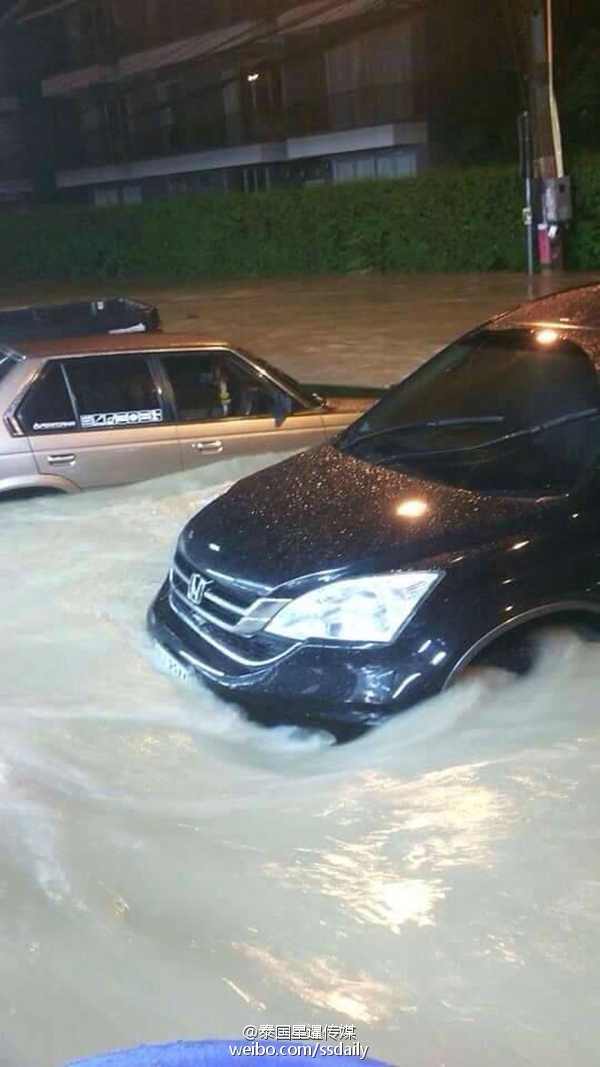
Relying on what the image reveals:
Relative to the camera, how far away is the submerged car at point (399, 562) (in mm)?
3887

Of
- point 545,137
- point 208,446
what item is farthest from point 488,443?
point 545,137

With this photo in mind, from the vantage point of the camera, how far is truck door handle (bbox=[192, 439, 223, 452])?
729 cm

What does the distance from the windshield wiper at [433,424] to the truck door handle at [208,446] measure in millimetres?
2218

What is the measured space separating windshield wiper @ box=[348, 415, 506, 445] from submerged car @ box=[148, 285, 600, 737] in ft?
0.07

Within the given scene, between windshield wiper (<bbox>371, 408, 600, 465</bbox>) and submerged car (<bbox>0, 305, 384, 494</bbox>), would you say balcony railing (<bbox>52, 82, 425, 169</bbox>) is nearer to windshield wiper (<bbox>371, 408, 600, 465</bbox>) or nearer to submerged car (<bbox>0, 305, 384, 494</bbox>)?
submerged car (<bbox>0, 305, 384, 494</bbox>)

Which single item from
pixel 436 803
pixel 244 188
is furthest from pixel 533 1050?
Answer: pixel 244 188

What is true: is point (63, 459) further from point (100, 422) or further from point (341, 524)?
point (341, 524)

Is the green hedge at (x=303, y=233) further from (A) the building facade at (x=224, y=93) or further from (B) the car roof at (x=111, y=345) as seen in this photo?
(B) the car roof at (x=111, y=345)

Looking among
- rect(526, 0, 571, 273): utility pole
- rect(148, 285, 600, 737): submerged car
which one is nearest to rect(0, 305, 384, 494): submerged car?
rect(148, 285, 600, 737): submerged car

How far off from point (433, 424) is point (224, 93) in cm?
4229

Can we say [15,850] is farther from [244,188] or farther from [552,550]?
[244,188]

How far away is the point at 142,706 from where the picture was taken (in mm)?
4504

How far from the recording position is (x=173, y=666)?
14.9ft

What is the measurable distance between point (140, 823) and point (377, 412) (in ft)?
7.75
